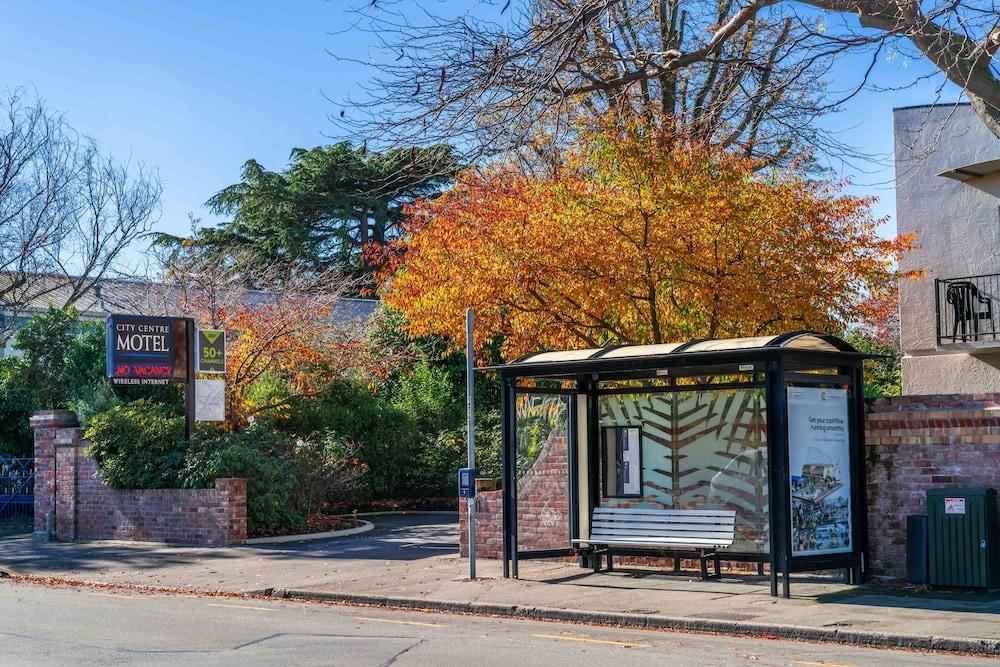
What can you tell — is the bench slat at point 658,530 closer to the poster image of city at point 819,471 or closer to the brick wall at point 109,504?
the poster image of city at point 819,471

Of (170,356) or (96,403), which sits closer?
(170,356)

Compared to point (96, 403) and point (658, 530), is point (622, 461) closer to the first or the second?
point (658, 530)

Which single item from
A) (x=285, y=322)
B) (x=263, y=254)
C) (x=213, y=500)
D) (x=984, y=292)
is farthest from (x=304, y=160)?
(x=984, y=292)

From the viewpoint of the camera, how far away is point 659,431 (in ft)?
51.9

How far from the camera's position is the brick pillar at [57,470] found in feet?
74.4

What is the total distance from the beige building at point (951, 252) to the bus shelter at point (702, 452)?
6643 mm

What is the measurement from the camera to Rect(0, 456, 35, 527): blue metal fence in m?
26.2

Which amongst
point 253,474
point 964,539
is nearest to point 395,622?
point 964,539

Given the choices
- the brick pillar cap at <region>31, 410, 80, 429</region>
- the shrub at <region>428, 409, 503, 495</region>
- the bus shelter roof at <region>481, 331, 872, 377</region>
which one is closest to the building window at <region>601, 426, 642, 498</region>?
the bus shelter roof at <region>481, 331, 872, 377</region>

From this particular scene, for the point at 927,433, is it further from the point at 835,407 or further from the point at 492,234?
the point at 492,234

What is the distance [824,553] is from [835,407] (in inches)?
67.2

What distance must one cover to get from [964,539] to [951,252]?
9861 mm

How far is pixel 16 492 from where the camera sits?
2634cm

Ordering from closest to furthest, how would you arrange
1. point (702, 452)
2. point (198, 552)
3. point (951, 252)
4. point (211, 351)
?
1. point (702, 452)
2. point (198, 552)
3. point (951, 252)
4. point (211, 351)
